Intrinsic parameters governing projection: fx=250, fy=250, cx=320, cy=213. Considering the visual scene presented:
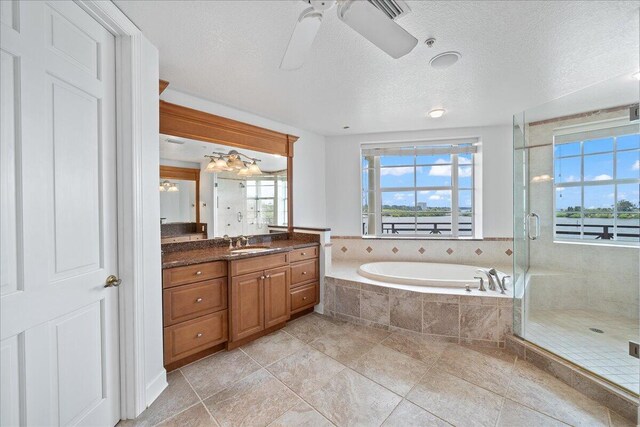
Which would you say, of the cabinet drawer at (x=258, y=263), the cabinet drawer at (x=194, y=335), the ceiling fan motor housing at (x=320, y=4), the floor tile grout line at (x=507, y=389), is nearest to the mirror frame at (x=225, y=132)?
the cabinet drawer at (x=258, y=263)

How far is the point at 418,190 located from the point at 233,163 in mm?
2606

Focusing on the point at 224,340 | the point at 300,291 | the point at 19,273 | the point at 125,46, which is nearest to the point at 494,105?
the point at 300,291

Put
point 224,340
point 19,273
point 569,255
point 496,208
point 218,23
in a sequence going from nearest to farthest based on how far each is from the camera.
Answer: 1. point 19,273
2. point 218,23
3. point 224,340
4. point 569,255
5. point 496,208

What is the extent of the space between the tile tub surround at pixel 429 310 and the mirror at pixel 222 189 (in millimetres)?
1248

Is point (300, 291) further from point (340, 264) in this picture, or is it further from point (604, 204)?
point (604, 204)

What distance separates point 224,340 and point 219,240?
0.99 m

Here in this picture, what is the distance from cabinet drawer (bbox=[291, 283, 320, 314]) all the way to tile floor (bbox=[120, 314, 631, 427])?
0.45m

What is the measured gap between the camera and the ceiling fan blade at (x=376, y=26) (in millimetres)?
994

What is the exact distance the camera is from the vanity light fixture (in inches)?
104

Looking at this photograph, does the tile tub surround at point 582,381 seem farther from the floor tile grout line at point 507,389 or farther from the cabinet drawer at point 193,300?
the cabinet drawer at point 193,300

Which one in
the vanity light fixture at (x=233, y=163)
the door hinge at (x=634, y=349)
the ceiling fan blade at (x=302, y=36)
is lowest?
the door hinge at (x=634, y=349)

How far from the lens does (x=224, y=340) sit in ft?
7.08

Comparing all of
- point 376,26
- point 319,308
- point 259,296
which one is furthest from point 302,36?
point 319,308

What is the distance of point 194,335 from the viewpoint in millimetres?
1961
